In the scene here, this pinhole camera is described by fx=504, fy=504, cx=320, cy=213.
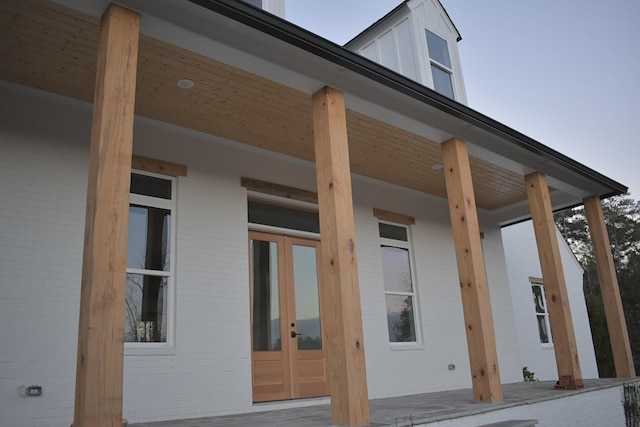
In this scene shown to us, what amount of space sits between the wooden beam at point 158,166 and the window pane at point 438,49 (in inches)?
195

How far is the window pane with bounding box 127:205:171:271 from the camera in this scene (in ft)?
17.0

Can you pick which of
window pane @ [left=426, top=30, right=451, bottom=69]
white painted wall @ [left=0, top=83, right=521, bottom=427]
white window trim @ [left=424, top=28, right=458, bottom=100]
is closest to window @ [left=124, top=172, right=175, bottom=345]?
white painted wall @ [left=0, top=83, right=521, bottom=427]

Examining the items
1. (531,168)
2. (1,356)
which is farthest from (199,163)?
(531,168)

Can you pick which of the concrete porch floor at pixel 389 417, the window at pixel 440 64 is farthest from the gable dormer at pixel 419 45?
the concrete porch floor at pixel 389 417

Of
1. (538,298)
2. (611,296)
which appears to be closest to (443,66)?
(611,296)

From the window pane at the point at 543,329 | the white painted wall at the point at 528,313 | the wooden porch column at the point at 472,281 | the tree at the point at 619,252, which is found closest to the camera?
the wooden porch column at the point at 472,281

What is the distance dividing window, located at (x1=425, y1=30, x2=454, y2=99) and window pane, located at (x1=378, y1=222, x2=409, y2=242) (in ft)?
7.95

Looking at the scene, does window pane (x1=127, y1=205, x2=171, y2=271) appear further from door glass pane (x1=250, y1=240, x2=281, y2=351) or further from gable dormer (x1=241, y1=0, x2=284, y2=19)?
gable dormer (x1=241, y1=0, x2=284, y2=19)

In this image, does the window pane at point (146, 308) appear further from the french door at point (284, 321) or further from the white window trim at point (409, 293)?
the white window trim at point (409, 293)

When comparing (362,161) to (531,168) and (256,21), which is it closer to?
(531,168)

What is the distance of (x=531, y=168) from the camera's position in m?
6.69

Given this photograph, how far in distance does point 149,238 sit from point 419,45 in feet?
17.7

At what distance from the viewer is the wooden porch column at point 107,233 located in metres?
2.64

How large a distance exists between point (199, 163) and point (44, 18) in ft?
7.71
